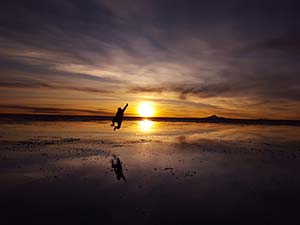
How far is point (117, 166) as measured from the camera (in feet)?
52.6

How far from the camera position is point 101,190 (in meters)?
11.1

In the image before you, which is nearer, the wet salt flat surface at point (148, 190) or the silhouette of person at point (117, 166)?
the wet salt flat surface at point (148, 190)

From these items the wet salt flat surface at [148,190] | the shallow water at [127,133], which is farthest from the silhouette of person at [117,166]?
the shallow water at [127,133]

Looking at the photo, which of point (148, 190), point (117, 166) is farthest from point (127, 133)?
point (148, 190)

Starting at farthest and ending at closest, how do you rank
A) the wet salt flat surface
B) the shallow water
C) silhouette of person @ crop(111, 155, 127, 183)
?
the shallow water, silhouette of person @ crop(111, 155, 127, 183), the wet salt flat surface

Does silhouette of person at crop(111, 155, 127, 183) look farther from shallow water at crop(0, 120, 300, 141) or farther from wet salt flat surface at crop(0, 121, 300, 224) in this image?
shallow water at crop(0, 120, 300, 141)

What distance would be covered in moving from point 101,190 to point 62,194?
64.7 inches

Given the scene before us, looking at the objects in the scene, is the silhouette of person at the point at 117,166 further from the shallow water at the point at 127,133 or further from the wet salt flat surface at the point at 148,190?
the shallow water at the point at 127,133

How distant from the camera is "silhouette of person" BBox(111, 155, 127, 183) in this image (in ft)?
44.4

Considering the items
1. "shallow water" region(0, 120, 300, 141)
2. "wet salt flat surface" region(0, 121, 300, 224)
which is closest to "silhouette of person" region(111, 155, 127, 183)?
"wet salt flat surface" region(0, 121, 300, 224)

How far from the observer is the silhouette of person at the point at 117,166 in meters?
13.5

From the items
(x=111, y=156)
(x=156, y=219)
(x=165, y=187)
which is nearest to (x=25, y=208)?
(x=156, y=219)

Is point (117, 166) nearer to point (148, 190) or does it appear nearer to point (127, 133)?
point (148, 190)

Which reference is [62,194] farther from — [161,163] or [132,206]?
[161,163]
